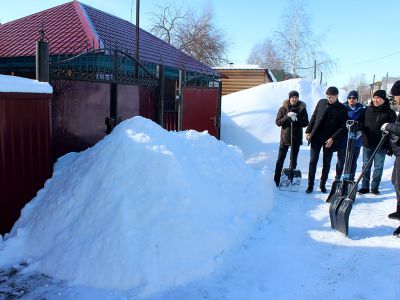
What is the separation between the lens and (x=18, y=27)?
559 inches

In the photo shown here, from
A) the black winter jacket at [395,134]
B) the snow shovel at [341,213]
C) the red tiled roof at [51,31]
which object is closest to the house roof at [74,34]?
the red tiled roof at [51,31]

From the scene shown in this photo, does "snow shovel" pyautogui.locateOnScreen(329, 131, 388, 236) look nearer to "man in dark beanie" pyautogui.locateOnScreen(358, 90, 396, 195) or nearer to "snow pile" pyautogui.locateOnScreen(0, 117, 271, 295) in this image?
"snow pile" pyautogui.locateOnScreen(0, 117, 271, 295)

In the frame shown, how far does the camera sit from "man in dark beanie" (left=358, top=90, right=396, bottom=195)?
595 cm

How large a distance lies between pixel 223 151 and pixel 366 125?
229cm

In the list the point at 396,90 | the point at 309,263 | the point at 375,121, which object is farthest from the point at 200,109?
the point at 309,263

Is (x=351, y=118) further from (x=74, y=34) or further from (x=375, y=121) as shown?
(x=74, y=34)

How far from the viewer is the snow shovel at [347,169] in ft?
17.9

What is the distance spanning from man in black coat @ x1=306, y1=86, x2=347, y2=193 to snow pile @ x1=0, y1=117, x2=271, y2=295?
1.80 meters

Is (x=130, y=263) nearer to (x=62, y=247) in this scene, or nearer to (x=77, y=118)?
(x=62, y=247)

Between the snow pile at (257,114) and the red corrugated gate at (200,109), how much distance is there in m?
1.03

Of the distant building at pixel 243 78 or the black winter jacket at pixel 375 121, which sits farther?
the distant building at pixel 243 78

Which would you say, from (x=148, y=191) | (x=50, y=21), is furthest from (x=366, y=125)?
(x=50, y=21)

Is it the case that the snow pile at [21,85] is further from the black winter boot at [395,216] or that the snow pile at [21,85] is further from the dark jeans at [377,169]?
the dark jeans at [377,169]

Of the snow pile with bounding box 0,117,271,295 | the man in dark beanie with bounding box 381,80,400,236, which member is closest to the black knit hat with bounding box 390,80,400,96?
the man in dark beanie with bounding box 381,80,400,236
